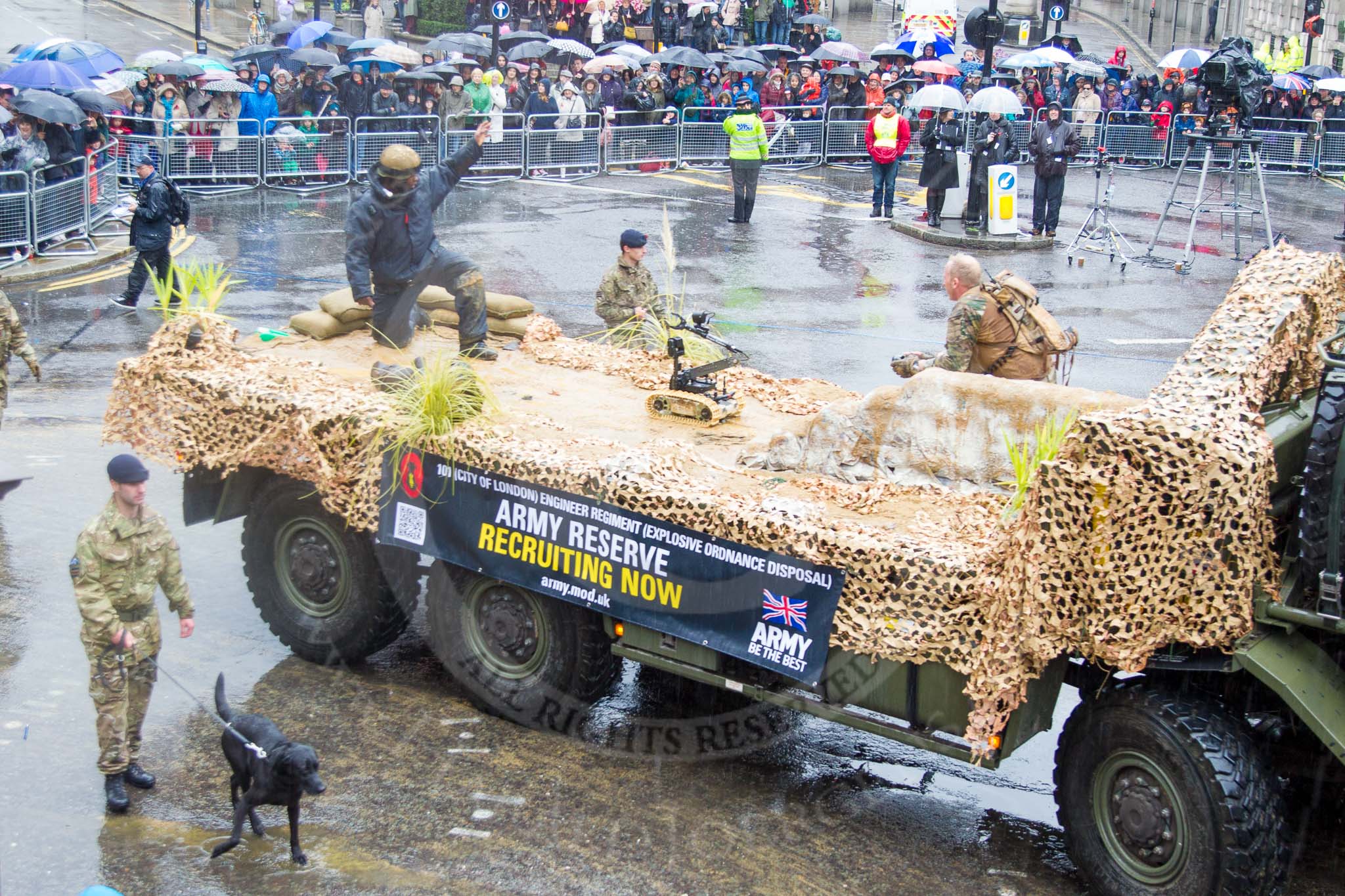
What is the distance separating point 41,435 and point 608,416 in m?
6.04

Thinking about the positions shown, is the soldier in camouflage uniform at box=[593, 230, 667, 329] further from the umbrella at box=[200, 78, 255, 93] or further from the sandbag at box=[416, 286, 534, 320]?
the umbrella at box=[200, 78, 255, 93]

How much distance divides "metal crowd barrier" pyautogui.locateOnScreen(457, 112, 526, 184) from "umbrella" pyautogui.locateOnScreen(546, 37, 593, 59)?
3583 mm

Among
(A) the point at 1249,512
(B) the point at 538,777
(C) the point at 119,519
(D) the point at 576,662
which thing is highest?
(A) the point at 1249,512

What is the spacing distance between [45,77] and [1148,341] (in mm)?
15840

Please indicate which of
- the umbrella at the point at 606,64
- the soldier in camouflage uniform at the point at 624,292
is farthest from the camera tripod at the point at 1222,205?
the umbrella at the point at 606,64

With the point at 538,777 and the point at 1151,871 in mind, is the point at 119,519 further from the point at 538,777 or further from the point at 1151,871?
the point at 1151,871

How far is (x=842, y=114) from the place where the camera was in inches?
1143

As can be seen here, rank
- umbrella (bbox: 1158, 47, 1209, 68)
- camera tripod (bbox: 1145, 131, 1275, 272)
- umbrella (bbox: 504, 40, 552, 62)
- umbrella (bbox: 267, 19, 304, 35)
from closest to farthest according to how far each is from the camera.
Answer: camera tripod (bbox: 1145, 131, 1275, 272)
umbrella (bbox: 504, 40, 552, 62)
umbrella (bbox: 1158, 47, 1209, 68)
umbrella (bbox: 267, 19, 304, 35)

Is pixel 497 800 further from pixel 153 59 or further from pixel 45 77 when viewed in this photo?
pixel 153 59

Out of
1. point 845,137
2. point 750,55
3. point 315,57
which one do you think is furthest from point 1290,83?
point 315,57

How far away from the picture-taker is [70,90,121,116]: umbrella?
20.9 meters

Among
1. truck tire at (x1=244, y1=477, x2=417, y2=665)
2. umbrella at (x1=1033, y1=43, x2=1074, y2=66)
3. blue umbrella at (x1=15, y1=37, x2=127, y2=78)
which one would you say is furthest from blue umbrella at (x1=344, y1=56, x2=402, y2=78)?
truck tire at (x1=244, y1=477, x2=417, y2=665)

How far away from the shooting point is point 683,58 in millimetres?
28422

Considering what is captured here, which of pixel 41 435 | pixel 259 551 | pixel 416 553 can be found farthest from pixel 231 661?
pixel 41 435
